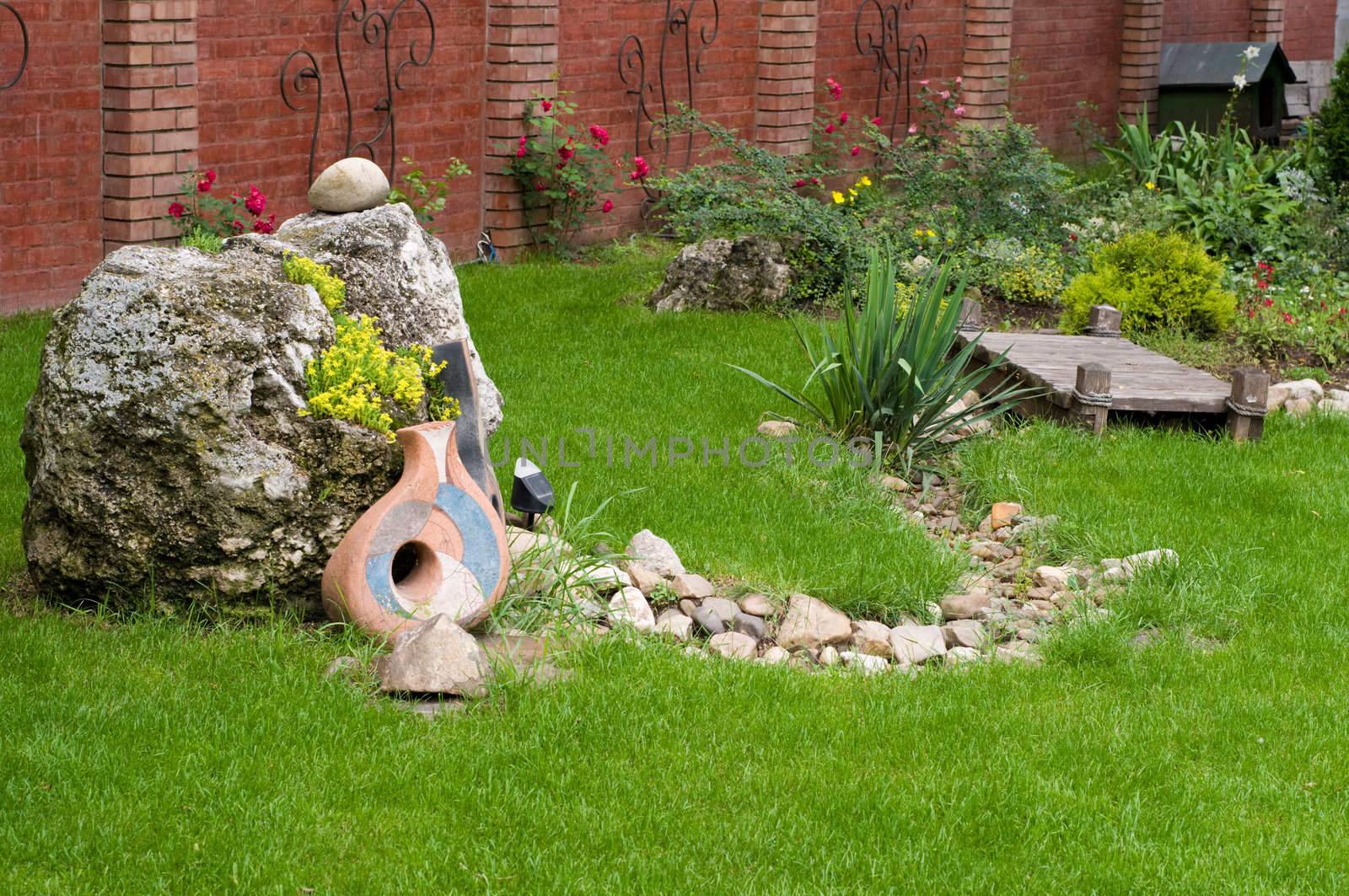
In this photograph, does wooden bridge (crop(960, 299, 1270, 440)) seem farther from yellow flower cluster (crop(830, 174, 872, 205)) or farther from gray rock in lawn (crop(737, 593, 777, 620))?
gray rock in lawn (crop(737, 593, 777, 620))

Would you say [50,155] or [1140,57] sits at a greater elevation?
[1140,57]

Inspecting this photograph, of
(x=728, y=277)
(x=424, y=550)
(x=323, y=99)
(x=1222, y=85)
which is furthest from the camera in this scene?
(x=1222, y=85)

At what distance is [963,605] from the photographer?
17.1 feet

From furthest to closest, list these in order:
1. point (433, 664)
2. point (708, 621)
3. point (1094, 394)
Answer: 1. point (1094, 394)
2. point (708, 621)
3. point (433, 664)

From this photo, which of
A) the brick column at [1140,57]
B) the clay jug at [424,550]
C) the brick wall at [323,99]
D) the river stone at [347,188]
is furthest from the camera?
the brick column at [1140,57]

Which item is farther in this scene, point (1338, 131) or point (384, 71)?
point (1338, 131)

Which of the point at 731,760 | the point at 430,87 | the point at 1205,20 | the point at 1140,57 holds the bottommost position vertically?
the point at 731,760

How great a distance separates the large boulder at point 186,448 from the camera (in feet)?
14.5

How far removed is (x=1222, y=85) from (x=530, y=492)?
13375 mm

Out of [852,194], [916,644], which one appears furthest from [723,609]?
[852,194]

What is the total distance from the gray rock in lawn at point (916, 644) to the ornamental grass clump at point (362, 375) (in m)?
1.56

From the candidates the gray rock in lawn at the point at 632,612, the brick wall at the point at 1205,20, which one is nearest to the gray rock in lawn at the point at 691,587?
the gray rock in lawn at the point at 632,612

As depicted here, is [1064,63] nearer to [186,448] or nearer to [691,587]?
[691,587]

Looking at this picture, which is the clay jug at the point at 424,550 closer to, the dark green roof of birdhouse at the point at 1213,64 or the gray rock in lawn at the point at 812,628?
the gray rock in lawn at the point at 812,628
